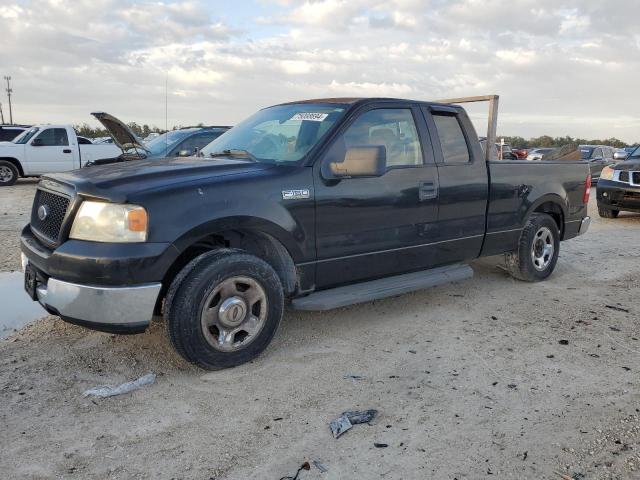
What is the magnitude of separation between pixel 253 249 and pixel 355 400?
4.53ft

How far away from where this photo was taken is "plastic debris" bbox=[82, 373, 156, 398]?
3293 millimetres

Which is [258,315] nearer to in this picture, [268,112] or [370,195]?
[370,195]

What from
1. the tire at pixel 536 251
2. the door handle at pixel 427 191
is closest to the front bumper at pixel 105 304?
the door handle at pixel 427 191

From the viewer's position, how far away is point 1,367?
3.63 meters

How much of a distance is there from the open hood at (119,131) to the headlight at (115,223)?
444cm

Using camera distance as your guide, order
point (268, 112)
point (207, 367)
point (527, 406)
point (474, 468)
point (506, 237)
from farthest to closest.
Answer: point (506, 237), point (268, 112), point (207, 367), point (527, 406), point (474, 468)

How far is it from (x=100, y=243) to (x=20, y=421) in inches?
41.7

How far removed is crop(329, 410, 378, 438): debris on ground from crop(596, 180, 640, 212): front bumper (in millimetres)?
9480

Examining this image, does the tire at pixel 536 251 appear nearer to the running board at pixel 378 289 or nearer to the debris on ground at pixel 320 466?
the running board at pixel 378 289

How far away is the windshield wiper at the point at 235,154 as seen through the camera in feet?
14.0

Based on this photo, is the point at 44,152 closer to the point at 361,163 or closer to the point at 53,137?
the point at 53,137

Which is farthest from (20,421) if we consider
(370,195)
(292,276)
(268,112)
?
(268,112)

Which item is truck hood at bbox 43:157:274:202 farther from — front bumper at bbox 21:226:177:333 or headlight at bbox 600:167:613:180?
headlight at bbox 600:167:613:180

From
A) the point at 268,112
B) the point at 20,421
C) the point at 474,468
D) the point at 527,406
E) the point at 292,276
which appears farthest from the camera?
the point at 268,112
